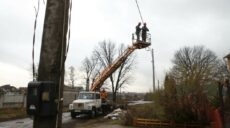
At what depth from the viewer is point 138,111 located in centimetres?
2177

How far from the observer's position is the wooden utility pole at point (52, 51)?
3209mm

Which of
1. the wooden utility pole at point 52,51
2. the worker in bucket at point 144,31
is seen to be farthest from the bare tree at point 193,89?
the wooden utility pole at point 52,51

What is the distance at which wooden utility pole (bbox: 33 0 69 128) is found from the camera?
3.21m

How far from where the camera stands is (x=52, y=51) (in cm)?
326

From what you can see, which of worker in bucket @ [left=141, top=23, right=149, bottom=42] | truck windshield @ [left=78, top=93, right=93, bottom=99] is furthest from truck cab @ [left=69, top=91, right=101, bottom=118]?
worker in bucket @ [left=141, top=23, right=149, bottom=42]

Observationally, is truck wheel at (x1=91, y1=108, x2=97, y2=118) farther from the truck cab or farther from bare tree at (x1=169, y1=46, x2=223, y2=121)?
bare tree at (x1=169, y1=46, x2=223, y2=121)

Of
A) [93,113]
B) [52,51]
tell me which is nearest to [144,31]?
[93,113]

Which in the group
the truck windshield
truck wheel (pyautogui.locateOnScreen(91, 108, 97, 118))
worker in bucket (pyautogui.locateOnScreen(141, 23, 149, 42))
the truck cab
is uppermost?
worker in bucket (pyautogui.locateOnScreen(141, 23, 149, 42))

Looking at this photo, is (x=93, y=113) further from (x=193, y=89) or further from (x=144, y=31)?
(x=193, y=89)

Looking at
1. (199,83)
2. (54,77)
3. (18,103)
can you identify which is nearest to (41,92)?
(54,77)

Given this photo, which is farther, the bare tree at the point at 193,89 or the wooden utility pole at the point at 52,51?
the bare tree at the point at 193,89

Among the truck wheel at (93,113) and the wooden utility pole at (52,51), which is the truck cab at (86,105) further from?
the wooden utility pole at (52,51)

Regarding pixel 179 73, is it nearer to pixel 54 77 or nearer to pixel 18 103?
pixel 54 77

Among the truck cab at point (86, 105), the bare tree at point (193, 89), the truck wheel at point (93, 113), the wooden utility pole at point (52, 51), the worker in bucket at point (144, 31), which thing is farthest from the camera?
the worker in bucket at point (144, 31)
